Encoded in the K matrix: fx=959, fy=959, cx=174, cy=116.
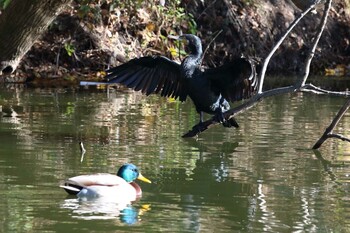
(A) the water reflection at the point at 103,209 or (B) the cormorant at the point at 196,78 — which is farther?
(B) the cormorant at the point at 196,78

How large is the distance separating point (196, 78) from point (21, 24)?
249 centimetres

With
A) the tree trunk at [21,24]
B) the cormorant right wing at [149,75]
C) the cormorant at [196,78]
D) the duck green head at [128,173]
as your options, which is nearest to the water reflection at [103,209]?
the duck green head at [128,173]

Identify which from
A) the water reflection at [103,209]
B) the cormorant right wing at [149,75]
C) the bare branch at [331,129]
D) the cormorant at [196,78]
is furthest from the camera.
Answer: the cormorant right wing at [149,75]

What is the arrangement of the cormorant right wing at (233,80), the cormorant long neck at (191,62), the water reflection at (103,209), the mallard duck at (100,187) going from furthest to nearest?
1. the cormorant long neck at (191,62)
2. the cormorant right wing at (233,80)
3. the mallard duck at (100,187)
4. the water reflection at (103,209)

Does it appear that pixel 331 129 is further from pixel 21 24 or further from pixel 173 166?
pixel 21 24

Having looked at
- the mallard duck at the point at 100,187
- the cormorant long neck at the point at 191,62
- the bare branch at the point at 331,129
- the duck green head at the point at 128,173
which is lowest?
the mallard duck at the point at 100,187

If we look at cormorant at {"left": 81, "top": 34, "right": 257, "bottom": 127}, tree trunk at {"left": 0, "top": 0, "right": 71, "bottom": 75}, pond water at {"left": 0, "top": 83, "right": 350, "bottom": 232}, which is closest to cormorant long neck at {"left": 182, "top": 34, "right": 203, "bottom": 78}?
cormorant at {"left": 81, "top": 34, "right": 257, "bottom": 127}

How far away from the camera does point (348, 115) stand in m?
14.7

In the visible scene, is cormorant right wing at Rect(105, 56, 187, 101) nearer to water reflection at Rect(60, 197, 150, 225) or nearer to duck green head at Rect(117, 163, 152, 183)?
duck green head at Rect(117, 163, 152, 183)

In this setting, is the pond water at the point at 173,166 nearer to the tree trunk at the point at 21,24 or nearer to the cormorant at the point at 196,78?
the cormorant at the point at 196,78

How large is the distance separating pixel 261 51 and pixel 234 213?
16.1 metres

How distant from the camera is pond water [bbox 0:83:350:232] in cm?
732

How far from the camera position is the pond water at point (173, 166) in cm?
732

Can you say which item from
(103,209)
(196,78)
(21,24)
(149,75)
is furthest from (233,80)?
(103,209)
